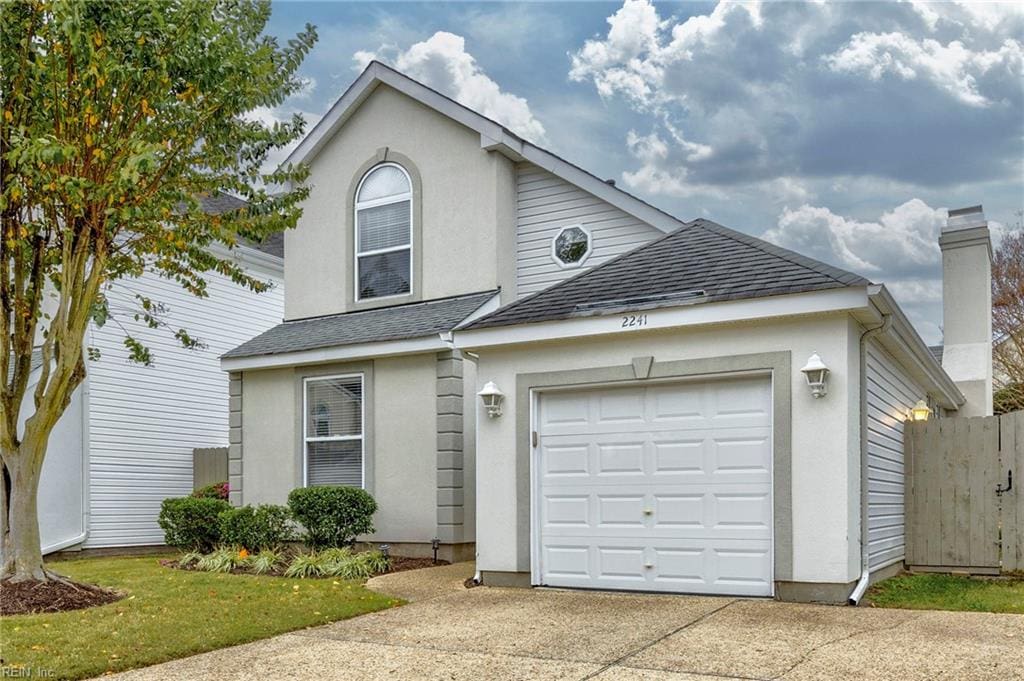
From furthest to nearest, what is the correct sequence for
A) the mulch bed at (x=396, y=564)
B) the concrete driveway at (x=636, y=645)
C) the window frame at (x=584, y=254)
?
the window frame at (x=584, y=254) < the mulch bed at (x=396, y=564) < the concrete driveway at (x=636, y=645)

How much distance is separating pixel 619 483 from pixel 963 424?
14.8 ft

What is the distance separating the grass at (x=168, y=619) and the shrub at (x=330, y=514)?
4.50 ft

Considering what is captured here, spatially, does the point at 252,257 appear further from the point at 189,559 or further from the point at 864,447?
the point at 864,447

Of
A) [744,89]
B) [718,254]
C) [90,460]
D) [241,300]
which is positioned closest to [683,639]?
[718,254]

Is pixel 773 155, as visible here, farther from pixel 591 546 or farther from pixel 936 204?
pixel 591 546

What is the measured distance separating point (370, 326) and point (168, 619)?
21.0 ft

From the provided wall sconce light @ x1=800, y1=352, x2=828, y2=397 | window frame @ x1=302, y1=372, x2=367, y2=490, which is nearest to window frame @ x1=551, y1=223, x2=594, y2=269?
window frame @ x1=302, y1=372, x2=367, y2=490

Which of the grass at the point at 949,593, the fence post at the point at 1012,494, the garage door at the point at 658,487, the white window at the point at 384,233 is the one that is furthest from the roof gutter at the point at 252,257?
the fence post at the point at 1012,494

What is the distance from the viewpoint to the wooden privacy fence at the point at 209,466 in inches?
655

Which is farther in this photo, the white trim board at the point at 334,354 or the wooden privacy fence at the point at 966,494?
the white trim board at the point at 334,354

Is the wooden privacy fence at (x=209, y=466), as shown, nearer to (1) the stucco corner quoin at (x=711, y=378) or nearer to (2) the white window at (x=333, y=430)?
(2) the white window at (x=333, y=430)

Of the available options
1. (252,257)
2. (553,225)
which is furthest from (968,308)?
(252,257)

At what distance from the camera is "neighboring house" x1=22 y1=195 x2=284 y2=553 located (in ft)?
49.4

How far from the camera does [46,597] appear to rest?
839 centimetres
